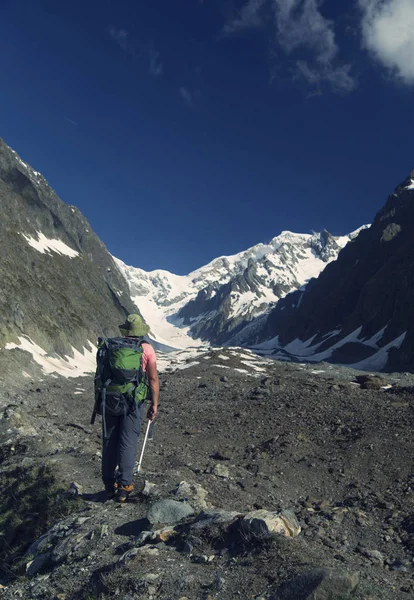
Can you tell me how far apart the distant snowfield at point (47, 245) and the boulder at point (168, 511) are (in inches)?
2801

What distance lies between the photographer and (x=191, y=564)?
18.3 feet

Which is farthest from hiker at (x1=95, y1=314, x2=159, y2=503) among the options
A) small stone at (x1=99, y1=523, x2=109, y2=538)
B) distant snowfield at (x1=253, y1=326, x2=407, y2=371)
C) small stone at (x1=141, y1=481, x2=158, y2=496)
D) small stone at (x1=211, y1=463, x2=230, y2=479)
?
distant snowfield at (x1=253, y1=326, x2=407, y2=371)

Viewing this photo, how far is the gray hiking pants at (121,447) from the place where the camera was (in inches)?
309

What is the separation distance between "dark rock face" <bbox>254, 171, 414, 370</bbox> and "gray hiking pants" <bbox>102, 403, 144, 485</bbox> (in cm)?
7512

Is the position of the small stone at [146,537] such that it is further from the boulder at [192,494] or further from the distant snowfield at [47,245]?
the distant snowfield at [47,245]

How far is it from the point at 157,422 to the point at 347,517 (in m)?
13.9

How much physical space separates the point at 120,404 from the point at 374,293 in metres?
116

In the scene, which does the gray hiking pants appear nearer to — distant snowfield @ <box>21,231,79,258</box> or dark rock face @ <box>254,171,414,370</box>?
distant snowfield @ <box>21,231,79,258</box>

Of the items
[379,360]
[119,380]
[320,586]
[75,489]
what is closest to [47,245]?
[379,360]

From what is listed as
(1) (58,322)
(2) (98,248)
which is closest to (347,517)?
(1) (58,322)

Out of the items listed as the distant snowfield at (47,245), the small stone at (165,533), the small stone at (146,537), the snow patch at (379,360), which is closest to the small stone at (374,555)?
the small stone at (165,533)

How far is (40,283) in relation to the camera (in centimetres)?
5834

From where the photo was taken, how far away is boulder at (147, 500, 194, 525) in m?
6.82

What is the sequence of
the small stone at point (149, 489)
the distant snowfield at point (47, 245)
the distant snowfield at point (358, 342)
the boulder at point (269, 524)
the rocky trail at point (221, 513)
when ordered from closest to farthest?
the rocky trail at point (221, 513)
the boulder at point (269, 524)
the small stone at point (149, 489)
the distant snowfield at point (47, 245)
the distant snowfield at point (358, 342)
